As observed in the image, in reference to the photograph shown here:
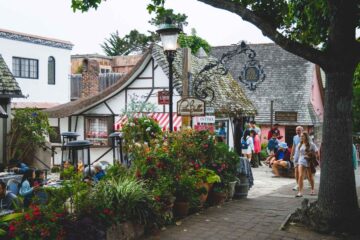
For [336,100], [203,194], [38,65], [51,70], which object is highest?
→ [38,65]

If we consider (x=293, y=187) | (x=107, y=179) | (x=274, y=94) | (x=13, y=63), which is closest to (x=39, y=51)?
(x=13, y=63)

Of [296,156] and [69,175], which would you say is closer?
[69,175]

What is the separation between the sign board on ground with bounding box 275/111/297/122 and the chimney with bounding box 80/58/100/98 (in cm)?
1201

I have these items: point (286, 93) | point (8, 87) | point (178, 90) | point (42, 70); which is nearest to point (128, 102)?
point (178, 90)

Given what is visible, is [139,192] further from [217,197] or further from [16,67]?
[16,67]

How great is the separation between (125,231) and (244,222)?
2.40 meters

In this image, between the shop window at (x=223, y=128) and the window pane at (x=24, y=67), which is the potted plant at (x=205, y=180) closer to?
the shop window at (x=223, y=128)

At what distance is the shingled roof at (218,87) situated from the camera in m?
18.0

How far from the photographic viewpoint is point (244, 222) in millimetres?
8109

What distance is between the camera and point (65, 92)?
31109 millimetres

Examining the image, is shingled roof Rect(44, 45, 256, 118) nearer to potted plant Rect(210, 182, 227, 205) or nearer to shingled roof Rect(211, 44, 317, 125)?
shingled roof Rect(211, 44, 317, 125)

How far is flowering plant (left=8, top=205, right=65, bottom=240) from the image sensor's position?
560cm

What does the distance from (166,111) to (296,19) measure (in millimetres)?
8820

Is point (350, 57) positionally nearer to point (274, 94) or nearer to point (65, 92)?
point (274, 94)
